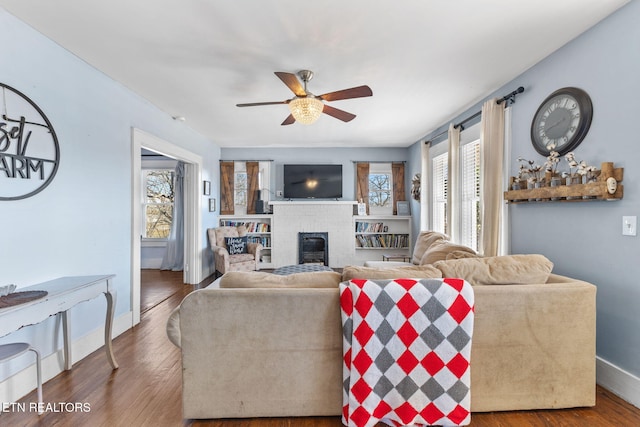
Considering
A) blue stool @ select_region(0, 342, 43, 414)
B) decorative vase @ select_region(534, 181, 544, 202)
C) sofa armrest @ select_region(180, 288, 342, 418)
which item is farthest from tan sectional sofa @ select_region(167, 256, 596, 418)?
decorative vase @ select_region(534, 181, 544, 202)

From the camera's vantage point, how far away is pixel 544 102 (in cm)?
251

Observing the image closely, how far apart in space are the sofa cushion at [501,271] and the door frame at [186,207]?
3.01 metres

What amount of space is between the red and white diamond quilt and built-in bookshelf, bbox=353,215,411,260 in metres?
4.37

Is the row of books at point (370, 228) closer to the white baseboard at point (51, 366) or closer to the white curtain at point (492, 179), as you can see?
the white curtain at point (492, 179)

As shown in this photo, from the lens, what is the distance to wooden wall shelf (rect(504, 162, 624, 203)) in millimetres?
1925

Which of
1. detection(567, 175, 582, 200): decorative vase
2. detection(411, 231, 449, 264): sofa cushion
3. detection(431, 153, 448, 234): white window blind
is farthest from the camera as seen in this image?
detection(431, 153, 448, 234): white window blind

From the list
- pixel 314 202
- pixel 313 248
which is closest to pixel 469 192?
pixel 314 202

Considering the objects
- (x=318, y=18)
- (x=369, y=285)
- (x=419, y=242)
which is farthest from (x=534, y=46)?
(x=419, y=242)

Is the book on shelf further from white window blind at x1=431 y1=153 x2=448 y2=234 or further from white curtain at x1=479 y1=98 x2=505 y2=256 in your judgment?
white curtain at x1=479 y1=98 x2=505 y2=256

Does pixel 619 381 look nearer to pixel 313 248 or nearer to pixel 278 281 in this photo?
pixel 278 281

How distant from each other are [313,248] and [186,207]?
8.03 feet

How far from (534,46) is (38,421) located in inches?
163

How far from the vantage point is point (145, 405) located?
6.22 ft

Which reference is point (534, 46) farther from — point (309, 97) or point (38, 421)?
point (38, 421)
